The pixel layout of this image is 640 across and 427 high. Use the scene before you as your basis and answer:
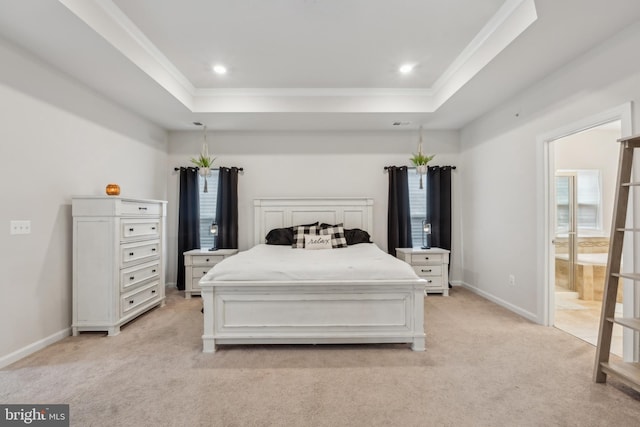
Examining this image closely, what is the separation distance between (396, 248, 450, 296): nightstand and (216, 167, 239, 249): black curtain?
266 cm

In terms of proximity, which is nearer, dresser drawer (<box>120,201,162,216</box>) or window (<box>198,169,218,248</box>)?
dresser drawer (<box>120,201,162,216</box>)

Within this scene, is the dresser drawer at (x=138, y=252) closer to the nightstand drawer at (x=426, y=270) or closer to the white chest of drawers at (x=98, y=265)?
the white chest of drawers at (x=98, y=265)

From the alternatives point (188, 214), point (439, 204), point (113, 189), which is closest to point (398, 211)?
point (439, 204)

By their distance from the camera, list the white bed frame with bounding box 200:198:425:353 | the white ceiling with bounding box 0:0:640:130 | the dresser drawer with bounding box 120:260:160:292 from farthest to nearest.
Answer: the dresser drawer with bounding box 120:260:160:292 < the white bed frame with bounding box 200:198:425:353 < the white ceiling with bounding box 0:0:640:130

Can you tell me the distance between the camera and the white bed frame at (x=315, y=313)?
101 inches

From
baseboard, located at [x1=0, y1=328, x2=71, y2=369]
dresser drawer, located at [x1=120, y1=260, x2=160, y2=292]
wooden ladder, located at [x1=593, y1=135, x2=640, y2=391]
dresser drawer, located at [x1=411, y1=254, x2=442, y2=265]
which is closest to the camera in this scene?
wooden ladder, located at [x1=593, y1=135, x2=640, y2=391]

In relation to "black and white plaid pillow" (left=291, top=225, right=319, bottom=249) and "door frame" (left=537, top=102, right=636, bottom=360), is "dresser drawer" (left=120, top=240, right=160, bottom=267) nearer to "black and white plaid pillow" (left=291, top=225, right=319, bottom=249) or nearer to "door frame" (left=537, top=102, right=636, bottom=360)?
"black and white plaid pillow" (left=291, top=225, right=319, bottom=249)

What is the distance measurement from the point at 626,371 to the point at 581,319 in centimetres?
166

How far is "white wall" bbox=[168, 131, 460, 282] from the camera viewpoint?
4852 mm

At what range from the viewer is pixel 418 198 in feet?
16.1

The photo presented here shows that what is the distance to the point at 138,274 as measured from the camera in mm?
3324

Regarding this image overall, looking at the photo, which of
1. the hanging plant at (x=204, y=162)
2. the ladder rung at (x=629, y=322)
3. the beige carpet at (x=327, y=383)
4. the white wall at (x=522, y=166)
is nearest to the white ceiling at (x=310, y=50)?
the white wall at (x=522, y=166)

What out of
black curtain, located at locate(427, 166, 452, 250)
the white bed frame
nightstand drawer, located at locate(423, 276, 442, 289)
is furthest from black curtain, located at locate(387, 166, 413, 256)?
the white bed frame

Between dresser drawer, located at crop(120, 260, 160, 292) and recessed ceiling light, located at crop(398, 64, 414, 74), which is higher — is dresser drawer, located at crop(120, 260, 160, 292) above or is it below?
below
